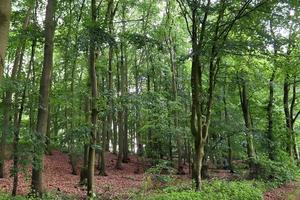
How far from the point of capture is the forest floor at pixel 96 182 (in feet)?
41.7

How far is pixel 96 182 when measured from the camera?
622 inches

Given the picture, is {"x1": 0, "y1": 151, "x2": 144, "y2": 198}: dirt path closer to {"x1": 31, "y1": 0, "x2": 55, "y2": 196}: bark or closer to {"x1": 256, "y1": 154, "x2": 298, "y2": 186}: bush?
{"x1": 31, "y1": 0, "x2": 55, "y2": 196}: bark

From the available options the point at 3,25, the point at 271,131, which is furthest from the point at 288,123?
the point at 3,25

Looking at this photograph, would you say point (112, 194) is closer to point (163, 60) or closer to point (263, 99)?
point (263, 99)

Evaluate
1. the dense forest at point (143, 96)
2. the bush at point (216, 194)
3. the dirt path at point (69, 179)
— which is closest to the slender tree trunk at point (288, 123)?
the dense forest at point (143, 96)

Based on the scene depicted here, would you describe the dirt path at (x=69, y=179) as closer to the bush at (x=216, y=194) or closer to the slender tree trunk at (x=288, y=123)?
the bush at (x=216, y=194)

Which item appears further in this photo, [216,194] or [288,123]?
[288,123]

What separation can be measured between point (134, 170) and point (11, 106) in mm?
13254

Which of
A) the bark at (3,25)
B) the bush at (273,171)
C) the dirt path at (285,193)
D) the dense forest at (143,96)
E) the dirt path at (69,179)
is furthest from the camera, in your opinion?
the bush at (273,171)

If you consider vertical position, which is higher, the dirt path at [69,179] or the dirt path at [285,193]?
the dirt path at [69,179]

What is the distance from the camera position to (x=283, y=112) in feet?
79.2

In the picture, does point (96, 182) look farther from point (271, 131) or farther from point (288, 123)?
point (288, 123)

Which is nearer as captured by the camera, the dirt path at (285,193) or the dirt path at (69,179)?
the dirt path at (69,179)

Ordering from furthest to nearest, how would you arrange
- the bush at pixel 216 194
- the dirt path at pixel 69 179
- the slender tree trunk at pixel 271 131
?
the slender tree trunk at pixel 271 131 → the dirt path at pixel 69 179 → the bush at pixel 216 194
